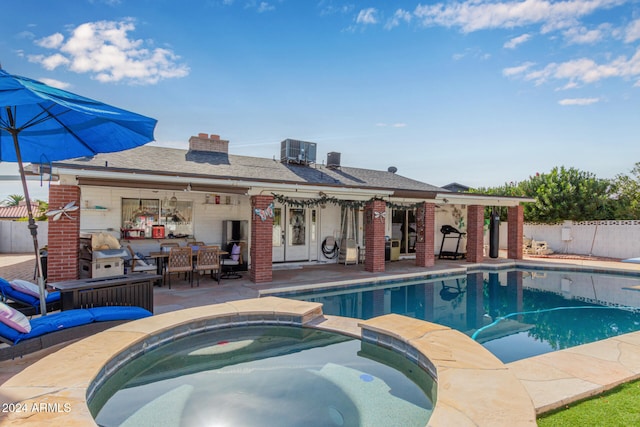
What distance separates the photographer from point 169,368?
15.1 ft

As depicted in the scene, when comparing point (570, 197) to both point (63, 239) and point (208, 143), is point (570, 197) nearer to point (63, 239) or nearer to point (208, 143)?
point (208, 143)

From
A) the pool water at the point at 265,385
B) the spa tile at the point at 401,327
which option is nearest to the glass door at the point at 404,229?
the spa tile at the point at 401,327

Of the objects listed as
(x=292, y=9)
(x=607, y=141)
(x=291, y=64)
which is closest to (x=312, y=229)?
(x=291, y=64)

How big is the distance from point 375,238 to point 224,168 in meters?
5.45

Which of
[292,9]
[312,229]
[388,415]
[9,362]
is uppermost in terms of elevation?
[292,9]

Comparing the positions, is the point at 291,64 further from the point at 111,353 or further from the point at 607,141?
the point at 607,141

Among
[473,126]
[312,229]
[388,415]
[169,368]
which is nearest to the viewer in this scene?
[388,415]

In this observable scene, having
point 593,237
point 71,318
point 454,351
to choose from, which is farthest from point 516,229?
point 71,318

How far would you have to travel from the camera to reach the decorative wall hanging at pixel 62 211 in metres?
7.03

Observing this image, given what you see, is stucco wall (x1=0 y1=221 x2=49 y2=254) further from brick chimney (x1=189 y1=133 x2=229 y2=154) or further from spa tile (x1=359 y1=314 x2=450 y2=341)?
spa tile (x1=359 y1=314 x2=450 y2=341)

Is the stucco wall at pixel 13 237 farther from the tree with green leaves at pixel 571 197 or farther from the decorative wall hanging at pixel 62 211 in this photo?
the tree with green leaves at pixel 571 197

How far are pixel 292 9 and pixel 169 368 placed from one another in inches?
381

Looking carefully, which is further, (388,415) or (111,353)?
(111,353)

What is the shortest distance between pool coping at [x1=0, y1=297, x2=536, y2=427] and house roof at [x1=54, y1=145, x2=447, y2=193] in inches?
151
